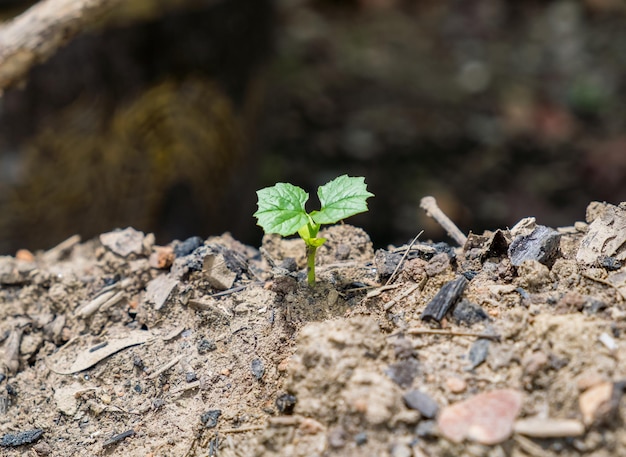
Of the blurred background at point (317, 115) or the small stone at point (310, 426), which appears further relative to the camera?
the blurred background at point (317, 115)

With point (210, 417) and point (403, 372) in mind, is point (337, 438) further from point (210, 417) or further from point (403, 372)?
point (210, 417)

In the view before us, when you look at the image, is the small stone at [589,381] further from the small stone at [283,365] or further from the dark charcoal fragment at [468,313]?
the small stone at [283,365]

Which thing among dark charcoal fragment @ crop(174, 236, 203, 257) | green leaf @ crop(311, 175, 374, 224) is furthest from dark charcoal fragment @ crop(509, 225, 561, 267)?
dark charcoal fragment @ crop(174, 236, 203, 257)

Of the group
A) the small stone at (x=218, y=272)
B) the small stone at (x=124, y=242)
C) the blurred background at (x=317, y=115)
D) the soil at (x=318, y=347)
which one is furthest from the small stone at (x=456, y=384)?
the blurred background at (x=317, y=115)

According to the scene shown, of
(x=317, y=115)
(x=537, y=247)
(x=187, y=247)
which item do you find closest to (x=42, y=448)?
(x=187, y=247)

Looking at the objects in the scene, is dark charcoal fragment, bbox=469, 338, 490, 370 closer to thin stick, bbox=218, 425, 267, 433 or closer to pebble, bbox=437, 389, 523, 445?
pebble, bbox=437, 389, 523, 445

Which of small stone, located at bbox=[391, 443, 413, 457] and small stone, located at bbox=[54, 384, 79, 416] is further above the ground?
small stone, located at bbox=[54, 384, 79, 416]

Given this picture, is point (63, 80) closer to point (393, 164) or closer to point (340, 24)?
point (393, 164)
